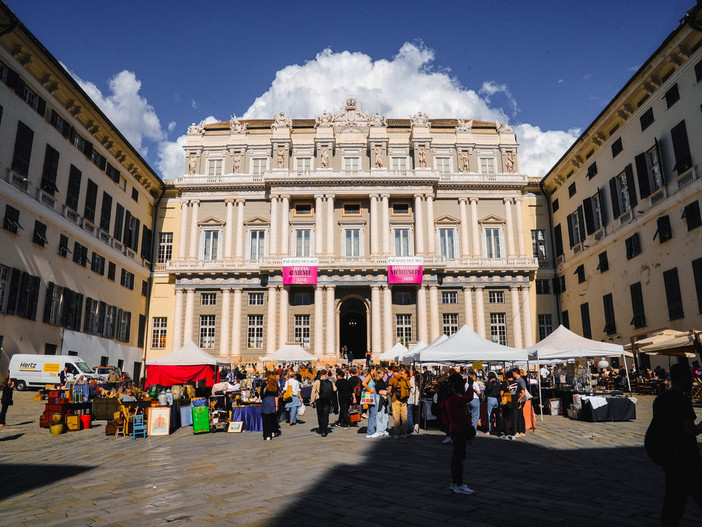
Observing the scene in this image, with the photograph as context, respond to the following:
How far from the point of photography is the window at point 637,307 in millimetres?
26047

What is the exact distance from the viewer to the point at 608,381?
24094 mm

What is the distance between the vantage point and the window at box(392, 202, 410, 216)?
38969mm

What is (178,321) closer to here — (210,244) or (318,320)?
(210,244)

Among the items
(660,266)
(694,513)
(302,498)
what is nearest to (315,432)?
(302,498)

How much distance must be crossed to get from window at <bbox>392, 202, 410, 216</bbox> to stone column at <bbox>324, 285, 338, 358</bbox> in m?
7.93

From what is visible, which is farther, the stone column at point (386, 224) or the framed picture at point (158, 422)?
the stone column at point (386, 224)

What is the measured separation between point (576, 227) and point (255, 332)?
2457 centimetres

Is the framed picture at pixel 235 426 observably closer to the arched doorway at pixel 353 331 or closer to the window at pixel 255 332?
the window at pixel 255 332

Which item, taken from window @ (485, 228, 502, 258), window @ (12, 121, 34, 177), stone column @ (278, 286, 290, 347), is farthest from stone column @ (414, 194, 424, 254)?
window @ (12, 121, 34, 177)

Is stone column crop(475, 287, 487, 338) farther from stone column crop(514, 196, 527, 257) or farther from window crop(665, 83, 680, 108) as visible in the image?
window crop(665, 83, 680, 108)

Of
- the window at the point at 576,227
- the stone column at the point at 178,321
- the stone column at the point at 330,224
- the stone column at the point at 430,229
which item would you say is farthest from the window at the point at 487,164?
the stone column at the point at 178,321

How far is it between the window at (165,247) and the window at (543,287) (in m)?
29.5

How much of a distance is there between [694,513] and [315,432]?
9886 mm

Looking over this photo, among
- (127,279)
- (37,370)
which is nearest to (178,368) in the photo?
(37,370)
